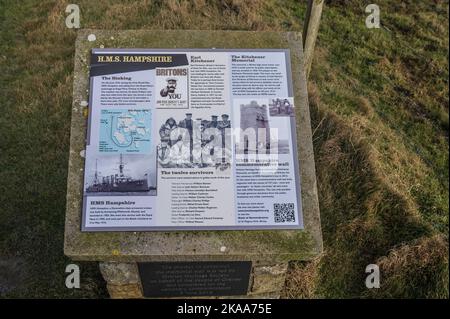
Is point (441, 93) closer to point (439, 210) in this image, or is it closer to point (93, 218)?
point (439, 210)

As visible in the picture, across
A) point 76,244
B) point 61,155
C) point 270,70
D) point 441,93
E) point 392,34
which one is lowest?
point 76,244

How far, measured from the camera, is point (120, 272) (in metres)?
4.10

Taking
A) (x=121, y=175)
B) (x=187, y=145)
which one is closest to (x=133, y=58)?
(x=187, y=145)

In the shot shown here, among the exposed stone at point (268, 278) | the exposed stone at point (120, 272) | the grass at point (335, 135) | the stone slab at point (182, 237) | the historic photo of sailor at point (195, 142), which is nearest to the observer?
the stone slab at point (182, 237)

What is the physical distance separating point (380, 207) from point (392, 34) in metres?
5.50

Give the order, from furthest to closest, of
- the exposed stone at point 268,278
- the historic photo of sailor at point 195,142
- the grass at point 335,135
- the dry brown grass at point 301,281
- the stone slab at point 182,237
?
1. the grass at point 335,135
2. the dry brown grass at point 301,281
3. the exposed stone at point 268,278
4. the historic photo of sailor at point 195,142
5. the stone slab at point 182,237

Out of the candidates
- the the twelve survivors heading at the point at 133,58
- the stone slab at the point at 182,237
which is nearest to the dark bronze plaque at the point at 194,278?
the stone slab at the point at 182,237

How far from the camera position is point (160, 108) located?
3830mm

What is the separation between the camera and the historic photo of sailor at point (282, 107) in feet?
12.9

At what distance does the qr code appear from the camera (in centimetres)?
373

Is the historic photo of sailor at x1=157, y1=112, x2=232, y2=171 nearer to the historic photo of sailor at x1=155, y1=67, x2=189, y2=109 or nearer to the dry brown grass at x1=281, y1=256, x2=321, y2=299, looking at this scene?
the historic photo of sailor at x1=155, y1=67, x2=189, y2=109

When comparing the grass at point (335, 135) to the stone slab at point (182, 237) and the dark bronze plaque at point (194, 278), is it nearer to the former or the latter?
the dark bronze plaque at point (194, 278)

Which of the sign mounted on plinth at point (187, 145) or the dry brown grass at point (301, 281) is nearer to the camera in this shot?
the sign mounted on plinth at point (187, 145)

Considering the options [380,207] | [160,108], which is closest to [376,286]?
[380,207]
